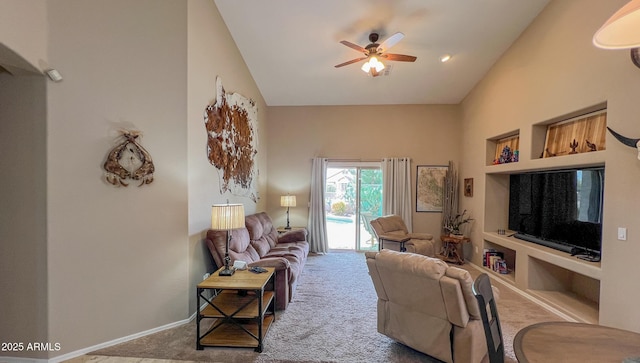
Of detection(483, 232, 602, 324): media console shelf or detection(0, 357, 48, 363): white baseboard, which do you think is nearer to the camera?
detection(0, 357, 48, 363): white baseboard

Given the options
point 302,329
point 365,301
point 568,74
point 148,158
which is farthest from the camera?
point 365,301

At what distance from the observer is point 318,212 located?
610 centimetres

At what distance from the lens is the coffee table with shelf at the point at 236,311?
2441mm

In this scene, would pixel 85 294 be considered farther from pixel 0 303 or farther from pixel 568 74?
pixel 568 74

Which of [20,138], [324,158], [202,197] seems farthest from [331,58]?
[20,138]

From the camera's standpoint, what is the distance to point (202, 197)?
3264 mm

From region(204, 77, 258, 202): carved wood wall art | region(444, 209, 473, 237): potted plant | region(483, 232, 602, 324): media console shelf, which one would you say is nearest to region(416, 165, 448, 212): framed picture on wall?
region(444, 209, 473, 237): potted plant

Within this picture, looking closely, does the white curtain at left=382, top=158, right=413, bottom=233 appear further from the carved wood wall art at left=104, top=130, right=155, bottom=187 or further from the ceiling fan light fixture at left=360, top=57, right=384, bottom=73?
the carved wood wall art at left=104, top=130, right=155, bottom=187

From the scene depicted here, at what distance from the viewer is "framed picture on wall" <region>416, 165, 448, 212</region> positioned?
19.8 feet

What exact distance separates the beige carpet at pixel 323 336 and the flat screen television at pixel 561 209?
921 mm

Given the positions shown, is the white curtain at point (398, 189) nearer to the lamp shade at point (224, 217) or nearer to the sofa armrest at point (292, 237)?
the sofa armrest at point (292, 237)

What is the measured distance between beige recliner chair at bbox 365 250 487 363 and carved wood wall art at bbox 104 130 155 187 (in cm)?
237

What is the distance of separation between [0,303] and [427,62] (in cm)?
612

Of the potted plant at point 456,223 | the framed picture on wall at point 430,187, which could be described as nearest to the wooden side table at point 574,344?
the potted plant at point 456,223
